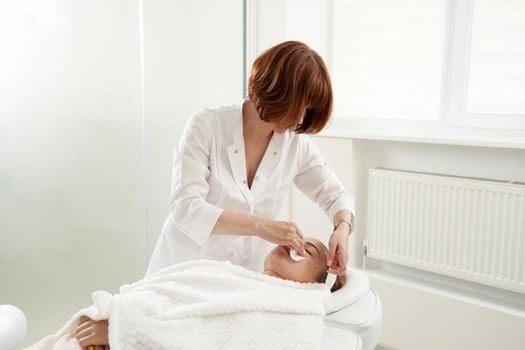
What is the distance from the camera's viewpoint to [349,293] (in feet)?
4.66

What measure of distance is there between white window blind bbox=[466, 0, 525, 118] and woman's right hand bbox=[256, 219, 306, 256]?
147 centimetres

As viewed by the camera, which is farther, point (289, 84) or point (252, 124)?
point (252, 124)

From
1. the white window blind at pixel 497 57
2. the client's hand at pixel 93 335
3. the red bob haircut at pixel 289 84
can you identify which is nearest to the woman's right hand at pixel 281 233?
the red bob haircut at pixel 289 84

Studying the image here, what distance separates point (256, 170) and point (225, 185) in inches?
4.9

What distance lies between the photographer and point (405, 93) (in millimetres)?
2711

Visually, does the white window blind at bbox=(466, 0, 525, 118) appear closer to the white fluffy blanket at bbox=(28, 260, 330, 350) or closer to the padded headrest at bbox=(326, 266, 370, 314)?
the padded headrest at bbox=(326, 266, 370, 314)

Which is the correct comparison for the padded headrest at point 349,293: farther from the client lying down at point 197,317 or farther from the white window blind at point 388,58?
the white window blind at point 388,58

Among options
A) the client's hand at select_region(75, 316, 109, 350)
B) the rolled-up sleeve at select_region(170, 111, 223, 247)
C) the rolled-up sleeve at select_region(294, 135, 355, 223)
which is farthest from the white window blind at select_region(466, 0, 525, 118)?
the client's hand at select_region(75, 316, 109, 350)

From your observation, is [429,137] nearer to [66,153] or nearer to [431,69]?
[431,69]

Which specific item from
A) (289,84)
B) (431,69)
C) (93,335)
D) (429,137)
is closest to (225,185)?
(289,84)

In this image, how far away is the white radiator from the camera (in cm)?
223

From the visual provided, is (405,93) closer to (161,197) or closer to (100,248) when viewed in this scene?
(161,197)

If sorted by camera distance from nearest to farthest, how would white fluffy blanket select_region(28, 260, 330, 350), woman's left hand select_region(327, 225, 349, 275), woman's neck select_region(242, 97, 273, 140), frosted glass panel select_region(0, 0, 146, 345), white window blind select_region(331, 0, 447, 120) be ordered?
white fluffy blanket select_region(28, 260, 330, 350) → woman's left hand select_region(327, 225, 349, 275) → woman's neck select_region(242, 97, 273, 140) → frosted glass panel select_region(0, 0, 146, 345) → white window blind select_region(331, 0, 447, 120)

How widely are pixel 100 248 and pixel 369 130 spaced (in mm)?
1537
